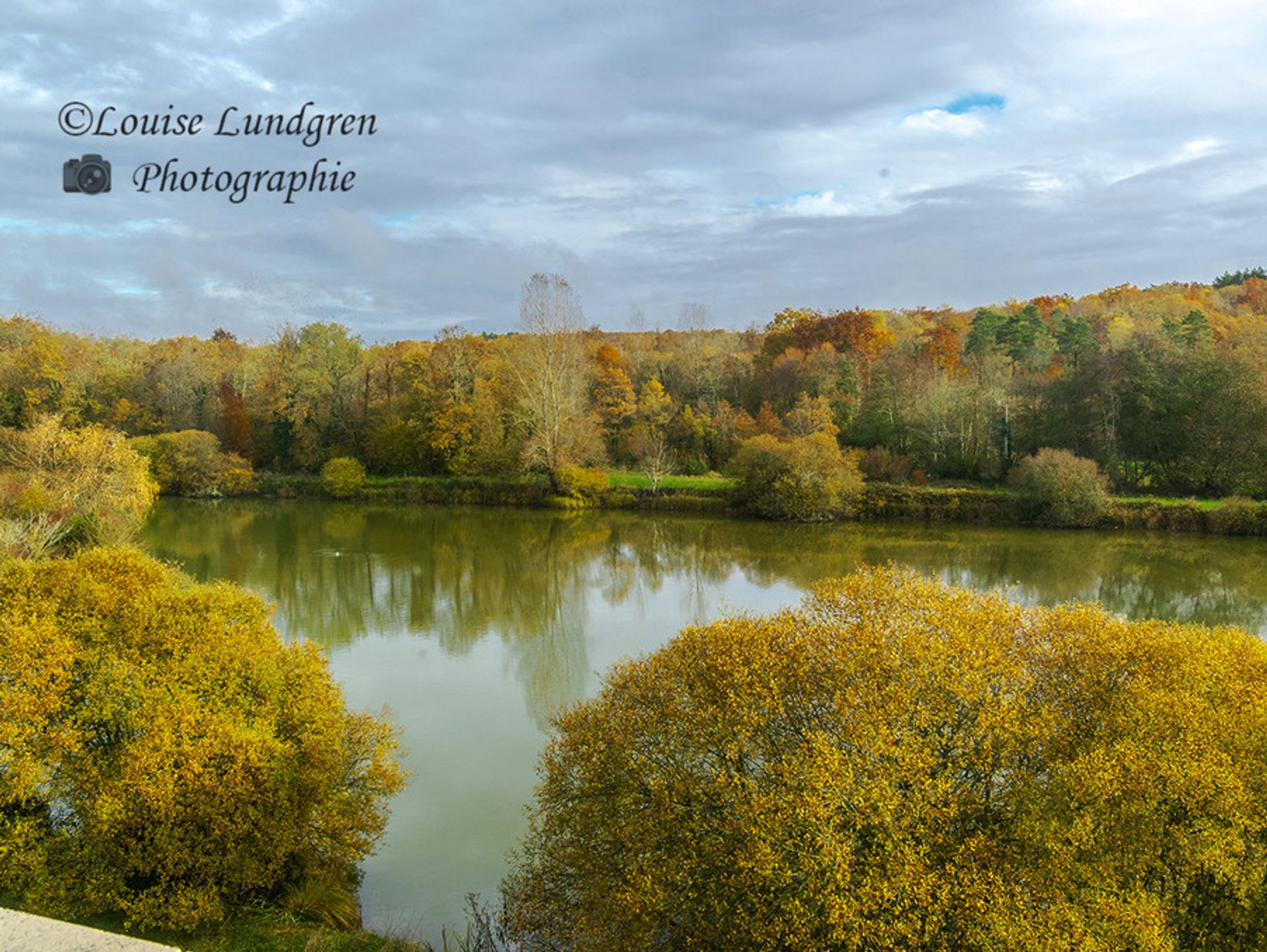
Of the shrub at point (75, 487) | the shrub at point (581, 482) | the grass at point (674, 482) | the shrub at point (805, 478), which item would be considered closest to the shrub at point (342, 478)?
the shrub at point (581, 482)

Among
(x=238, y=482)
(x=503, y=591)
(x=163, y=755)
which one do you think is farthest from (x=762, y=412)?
(x=163, y=755)

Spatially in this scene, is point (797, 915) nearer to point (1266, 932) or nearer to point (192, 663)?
point (1266, 932)

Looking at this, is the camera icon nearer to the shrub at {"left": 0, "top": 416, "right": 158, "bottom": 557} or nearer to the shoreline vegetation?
the shrub at {"left": 0, "top": 416, "right": 158, "bottom": 557}

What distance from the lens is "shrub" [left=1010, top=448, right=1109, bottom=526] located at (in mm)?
32750

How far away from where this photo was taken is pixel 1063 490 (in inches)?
1292

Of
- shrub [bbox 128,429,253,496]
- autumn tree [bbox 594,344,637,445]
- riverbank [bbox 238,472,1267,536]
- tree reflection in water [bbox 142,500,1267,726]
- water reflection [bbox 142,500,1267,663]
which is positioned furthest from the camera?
autumn tree [bbox 594,344,637,445]

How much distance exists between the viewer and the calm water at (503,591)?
10.3m

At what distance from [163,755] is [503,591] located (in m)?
16.0

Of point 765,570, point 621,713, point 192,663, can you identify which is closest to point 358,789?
point 192,663

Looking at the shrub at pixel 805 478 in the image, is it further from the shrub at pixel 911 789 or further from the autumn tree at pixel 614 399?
the shrub at pixel 911 789

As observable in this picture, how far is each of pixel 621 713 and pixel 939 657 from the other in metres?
2.72

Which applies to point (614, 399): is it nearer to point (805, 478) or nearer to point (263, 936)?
point (805, 478)

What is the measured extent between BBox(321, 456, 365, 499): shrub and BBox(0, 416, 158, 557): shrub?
18.6 meters

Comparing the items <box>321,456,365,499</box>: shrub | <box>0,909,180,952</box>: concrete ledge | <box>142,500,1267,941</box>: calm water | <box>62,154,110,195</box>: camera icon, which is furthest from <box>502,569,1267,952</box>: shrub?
<box>321,456,365,499</box>: shrub
